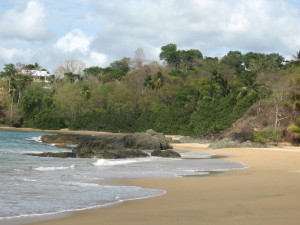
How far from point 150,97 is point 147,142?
40.2m

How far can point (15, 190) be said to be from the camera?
11.1m

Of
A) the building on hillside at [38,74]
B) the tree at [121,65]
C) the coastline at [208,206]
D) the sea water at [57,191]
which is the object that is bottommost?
the sea water at [57,191]

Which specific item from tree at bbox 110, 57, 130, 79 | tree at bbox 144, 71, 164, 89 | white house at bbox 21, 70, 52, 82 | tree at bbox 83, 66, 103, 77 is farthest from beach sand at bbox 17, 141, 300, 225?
white house at bbox 21, 70, 52, 82

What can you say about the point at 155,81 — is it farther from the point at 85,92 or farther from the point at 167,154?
the point at 167,154

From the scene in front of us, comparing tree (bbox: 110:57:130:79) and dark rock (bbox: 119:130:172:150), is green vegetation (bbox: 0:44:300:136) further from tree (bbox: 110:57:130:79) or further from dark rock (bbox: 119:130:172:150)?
dark rock (bbox: 119:130:172:150)

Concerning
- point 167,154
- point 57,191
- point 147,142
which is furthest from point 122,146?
point 57,191

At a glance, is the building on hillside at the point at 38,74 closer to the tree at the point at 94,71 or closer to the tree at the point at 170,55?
the tree at the point at 94,71

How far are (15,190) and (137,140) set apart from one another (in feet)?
A: 77.9

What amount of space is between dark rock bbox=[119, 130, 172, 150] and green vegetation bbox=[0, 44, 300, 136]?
63.2ft

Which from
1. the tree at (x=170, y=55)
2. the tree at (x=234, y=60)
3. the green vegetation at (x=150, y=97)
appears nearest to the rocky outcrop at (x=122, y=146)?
the green vegetation at (x=150, y=97)

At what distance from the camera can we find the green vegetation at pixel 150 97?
58781mm

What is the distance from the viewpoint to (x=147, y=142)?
3397 centimetres

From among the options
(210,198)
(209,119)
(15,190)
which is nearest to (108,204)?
(210,198)

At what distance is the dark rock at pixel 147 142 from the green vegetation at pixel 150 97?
63.2ft
